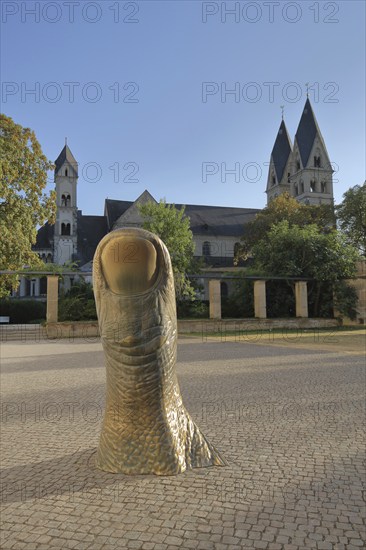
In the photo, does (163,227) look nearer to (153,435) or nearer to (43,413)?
(43,413)

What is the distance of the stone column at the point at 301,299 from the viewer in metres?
22.5

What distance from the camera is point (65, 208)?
2189 inches

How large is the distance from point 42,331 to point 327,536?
1956cm

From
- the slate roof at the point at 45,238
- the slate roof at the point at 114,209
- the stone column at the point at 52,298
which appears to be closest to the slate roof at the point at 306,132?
the slate roof at the point at 114,209

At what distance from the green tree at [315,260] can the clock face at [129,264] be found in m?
21.1

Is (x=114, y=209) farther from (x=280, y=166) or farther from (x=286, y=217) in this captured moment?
(x=280, y=166)

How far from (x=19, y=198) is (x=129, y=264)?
20063 mm

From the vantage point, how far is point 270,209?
3975 centimetres

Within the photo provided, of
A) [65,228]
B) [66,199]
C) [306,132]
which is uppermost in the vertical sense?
[306,132]

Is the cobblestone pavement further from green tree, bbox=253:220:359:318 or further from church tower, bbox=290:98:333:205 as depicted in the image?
church tower, bbox=290:98:333:205

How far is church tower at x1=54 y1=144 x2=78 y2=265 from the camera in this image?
177ft

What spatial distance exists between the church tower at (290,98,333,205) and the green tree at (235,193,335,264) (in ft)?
73.3

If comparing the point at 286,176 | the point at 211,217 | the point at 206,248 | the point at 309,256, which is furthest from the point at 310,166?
the point at 309,256

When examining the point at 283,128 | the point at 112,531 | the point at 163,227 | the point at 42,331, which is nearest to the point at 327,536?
the point at 112,531
